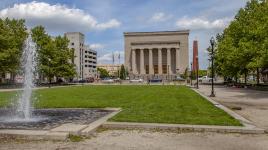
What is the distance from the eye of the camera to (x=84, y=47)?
182250mm

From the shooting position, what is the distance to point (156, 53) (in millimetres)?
165625

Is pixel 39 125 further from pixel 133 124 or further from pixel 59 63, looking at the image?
pixel 59 63

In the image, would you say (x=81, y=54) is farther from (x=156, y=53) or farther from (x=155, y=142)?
(x=155, y=142)

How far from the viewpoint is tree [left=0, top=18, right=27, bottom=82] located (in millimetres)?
57062

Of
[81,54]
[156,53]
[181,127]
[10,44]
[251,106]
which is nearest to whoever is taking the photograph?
[181,127]

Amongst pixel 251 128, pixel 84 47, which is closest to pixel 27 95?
pixel 251 128

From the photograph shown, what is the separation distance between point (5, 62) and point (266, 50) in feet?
132

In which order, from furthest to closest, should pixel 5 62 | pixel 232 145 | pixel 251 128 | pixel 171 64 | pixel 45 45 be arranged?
pixel 171 64 → pixel 45 45 → pixel 5 62 → pixel 251 128 → pixel 232 145

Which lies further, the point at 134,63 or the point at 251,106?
the point at 134,63

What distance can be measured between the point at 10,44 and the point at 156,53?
111 metres

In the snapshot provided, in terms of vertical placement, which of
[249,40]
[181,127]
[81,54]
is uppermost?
[81,54]

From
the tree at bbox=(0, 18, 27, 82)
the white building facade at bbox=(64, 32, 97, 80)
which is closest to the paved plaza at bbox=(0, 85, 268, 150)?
the tree at bbox=(0, 18, 27, 82)

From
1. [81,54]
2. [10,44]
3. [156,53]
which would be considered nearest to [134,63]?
[156,53]

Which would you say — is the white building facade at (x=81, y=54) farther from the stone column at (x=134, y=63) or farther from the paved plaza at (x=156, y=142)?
the paved plaza at (x=156, y=142)
